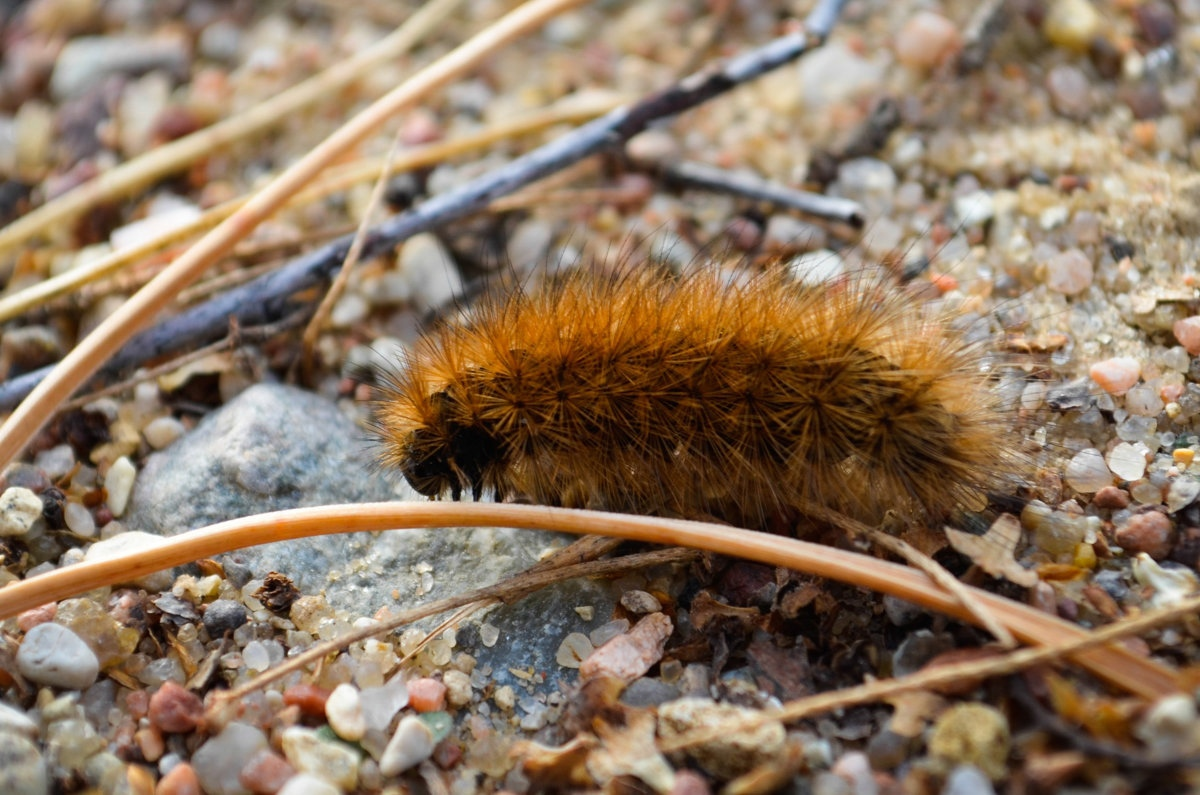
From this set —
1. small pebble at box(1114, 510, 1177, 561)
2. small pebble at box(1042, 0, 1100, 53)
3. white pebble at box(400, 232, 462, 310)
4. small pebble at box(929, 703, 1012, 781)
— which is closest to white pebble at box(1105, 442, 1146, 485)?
small pebble at box(1114, 510, 1177, 561)

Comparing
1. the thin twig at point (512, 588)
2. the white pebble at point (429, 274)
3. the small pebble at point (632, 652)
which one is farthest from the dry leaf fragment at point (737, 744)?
the white pebble at point (429, 274)

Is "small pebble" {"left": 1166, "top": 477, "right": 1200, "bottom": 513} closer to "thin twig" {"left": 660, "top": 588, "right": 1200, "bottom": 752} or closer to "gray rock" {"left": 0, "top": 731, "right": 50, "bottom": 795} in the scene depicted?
"thin twig" {"left": 660, "top": 588, "right": 1200, "bottom": 752}

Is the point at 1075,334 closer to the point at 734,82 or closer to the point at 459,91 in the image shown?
the point at 734,82

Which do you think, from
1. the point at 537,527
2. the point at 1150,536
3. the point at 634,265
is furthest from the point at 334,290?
the point at 1150,536

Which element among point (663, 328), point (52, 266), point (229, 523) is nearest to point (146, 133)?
point (52, 266)

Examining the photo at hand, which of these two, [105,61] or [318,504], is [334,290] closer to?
[318,504]
